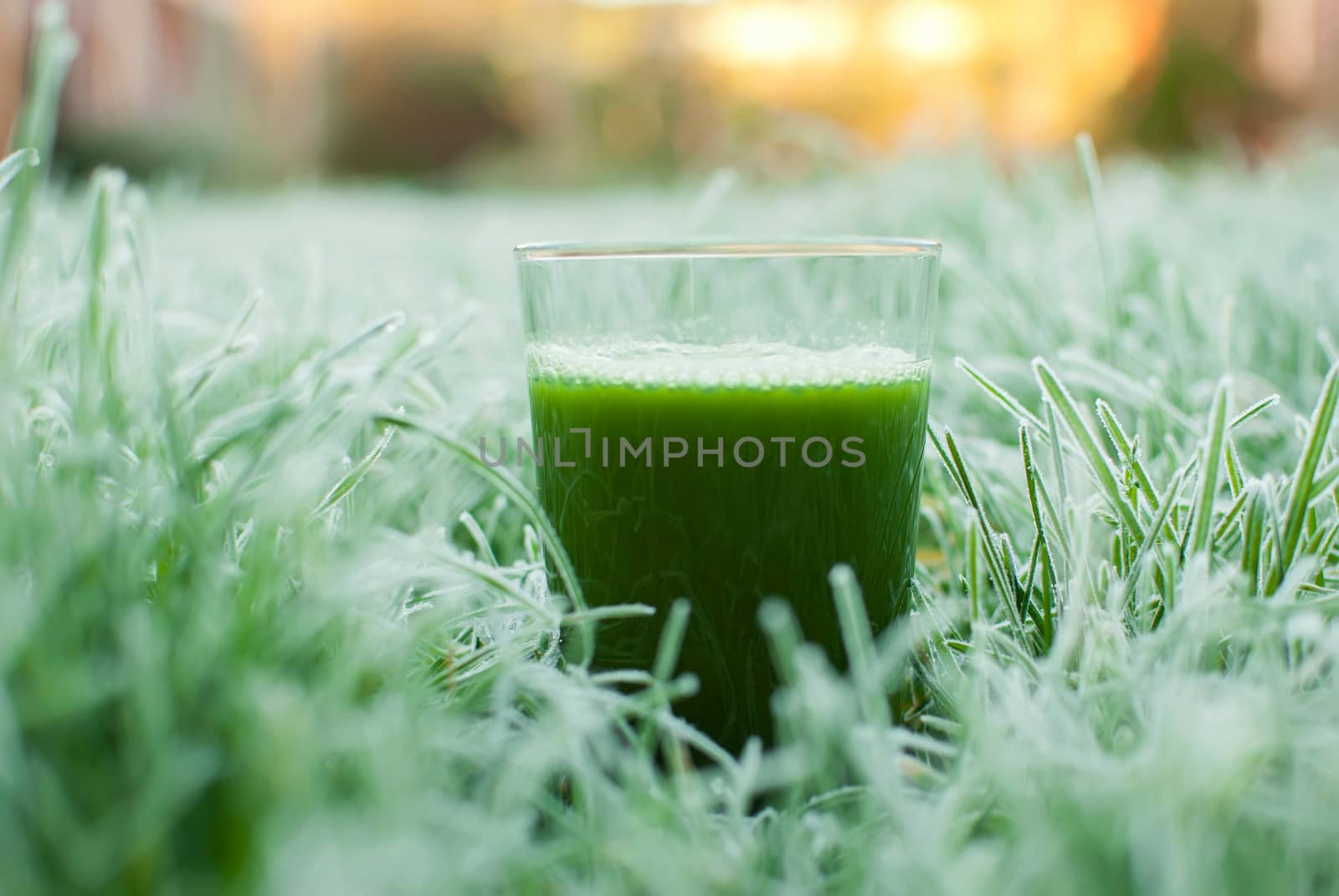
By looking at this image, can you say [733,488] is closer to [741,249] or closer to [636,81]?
[741,249]

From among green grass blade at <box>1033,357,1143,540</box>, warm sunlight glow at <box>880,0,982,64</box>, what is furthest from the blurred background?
green grass blade at <box>1033,357,1143,540</box>

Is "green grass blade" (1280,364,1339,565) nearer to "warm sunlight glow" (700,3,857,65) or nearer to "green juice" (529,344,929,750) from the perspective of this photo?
"green juice" (529,344,929,750)

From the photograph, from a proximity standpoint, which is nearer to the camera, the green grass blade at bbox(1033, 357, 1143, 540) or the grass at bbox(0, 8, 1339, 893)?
the grass at bbox(0, 8, 1339, 893)

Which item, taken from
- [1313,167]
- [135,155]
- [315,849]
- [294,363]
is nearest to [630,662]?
[315,849]

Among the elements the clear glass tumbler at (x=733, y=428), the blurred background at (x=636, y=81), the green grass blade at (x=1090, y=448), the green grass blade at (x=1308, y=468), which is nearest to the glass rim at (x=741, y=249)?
the clear glass tumbler at (x=733, y=428)

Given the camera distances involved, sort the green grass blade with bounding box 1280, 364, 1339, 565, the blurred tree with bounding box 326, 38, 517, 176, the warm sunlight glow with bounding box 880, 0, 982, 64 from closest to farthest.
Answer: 1. the green grass blade with bounding box 1280, 364, 1339, 565
2. the warm sunlight glow with bounding box 880, 0, 982, 64
3. the blurred tree with bounding box 326, 38, 517, 176

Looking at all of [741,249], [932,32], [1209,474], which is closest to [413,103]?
[932,32]

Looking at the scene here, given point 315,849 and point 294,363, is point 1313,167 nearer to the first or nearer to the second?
point 294,363

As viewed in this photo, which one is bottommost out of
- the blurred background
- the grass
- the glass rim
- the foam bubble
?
the grass

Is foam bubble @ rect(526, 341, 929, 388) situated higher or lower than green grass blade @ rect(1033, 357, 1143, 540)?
higher
